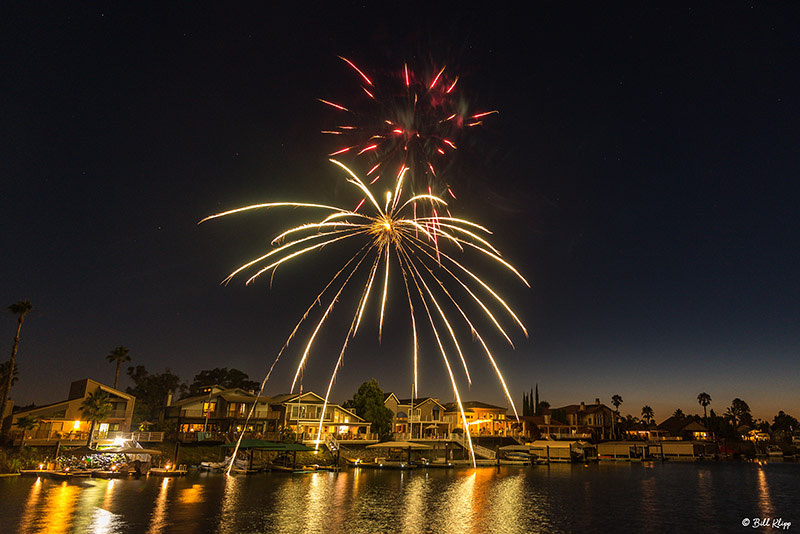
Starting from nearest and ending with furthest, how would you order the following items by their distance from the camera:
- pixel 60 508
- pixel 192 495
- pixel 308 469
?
pixel 60 508, pixel 192 495, pixel 308 469

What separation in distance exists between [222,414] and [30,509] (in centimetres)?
4334

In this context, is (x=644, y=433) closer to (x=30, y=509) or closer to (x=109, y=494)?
(x=109, y=494)

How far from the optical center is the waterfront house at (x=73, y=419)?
51766 mm

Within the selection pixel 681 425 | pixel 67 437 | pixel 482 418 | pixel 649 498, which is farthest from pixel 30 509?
pixel 681 425

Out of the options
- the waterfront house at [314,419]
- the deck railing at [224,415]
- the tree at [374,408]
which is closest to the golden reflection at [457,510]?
the waterfront house at [314,419]

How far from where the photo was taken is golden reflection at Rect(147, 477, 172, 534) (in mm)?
25831

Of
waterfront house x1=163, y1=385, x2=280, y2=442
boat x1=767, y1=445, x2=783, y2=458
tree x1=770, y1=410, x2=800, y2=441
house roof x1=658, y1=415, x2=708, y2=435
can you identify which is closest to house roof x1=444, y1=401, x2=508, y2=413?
waterfront house x1=163, y1=385, x2=280, y2=442

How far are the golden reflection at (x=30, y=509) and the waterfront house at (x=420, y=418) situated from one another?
5397 centimetres

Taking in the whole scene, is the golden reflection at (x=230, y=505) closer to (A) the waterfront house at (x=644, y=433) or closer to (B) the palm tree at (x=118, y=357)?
(B) the palm tree at (x=118, y=357)

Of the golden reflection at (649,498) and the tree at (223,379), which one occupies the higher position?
the tree at (223,379)

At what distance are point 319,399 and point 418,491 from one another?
3393 centimetres

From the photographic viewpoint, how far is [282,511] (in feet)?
106

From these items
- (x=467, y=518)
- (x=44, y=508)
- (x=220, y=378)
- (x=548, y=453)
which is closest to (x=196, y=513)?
(x=44, y=508)

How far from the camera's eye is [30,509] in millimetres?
28766
